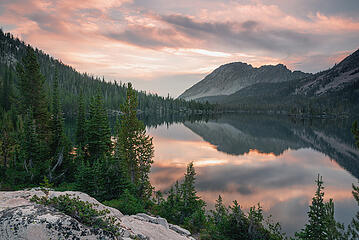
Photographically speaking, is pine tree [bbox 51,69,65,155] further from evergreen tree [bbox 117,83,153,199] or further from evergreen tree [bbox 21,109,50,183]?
evergreen tree [bbox 117,83,153,199]

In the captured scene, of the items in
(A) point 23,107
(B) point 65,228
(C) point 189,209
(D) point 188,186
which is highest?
(A) point 23,107

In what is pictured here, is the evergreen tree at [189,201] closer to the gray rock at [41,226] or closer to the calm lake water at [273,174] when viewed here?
the calm lake water at [273,174]

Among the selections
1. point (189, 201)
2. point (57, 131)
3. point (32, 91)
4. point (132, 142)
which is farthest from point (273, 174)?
point (32, 91)

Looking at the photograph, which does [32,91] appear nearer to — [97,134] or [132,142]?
[97,134]

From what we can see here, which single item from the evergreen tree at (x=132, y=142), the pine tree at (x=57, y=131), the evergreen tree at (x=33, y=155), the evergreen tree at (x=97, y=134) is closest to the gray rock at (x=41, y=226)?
the evergreen tree at (x=132, y=142)

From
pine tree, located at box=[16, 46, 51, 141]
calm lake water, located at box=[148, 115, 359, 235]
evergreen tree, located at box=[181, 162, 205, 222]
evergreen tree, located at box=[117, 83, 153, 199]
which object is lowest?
calm lake water, located at box=[148, 115, 359, 235]

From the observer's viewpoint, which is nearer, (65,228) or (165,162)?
(65,228)

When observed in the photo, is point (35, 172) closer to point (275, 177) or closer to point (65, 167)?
point (65, 167)

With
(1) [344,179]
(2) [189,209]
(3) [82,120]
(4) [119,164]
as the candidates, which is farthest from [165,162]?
(1) [344,179]

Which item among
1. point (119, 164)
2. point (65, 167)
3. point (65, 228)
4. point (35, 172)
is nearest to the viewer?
point (65, 228)

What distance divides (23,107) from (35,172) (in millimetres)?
14700

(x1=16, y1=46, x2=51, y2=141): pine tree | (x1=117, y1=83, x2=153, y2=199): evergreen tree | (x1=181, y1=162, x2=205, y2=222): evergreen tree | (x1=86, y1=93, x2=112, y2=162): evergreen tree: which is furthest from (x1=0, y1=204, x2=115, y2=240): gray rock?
(x1=16, y1=46, x2=51, y2=141): pine tree

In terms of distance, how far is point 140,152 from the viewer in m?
27.4

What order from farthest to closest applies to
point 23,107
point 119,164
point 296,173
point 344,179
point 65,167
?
1. point 296,173
2. point 344,179
3. point 23,107
4. point 65,167
5. point 119,164
